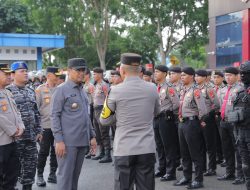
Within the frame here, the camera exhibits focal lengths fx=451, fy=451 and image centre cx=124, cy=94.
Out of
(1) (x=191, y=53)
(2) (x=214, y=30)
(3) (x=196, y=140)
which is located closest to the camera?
(3) (x=196, y=140)

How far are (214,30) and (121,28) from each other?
11.7 meters

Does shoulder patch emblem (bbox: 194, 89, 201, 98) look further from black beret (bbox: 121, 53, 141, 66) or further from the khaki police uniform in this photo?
black beret (bbox: 121, 53, 141, 66)

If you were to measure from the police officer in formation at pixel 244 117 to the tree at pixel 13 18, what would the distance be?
3137 cm

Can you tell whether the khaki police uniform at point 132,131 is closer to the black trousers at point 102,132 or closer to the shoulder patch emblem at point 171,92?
the shoulder patch emblem at point 171,92

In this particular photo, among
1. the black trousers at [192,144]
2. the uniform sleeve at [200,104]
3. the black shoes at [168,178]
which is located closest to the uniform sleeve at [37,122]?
the black trousers at [192,144]

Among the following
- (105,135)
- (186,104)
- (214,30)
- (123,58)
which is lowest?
(105,135)

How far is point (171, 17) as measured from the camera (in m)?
28.8

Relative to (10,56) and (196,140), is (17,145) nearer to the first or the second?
(196,140)

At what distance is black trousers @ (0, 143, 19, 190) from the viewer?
239 inches

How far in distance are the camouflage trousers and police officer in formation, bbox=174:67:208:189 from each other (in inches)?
93.0

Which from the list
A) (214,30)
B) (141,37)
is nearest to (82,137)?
(214,30)

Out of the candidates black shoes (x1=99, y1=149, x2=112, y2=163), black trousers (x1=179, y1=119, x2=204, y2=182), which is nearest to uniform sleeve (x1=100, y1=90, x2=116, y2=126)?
black trousers (x1=179, y1=119, x2=204, y2=182)

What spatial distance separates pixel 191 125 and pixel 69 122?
2259mm

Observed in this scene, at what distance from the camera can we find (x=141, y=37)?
30672 millimetres
